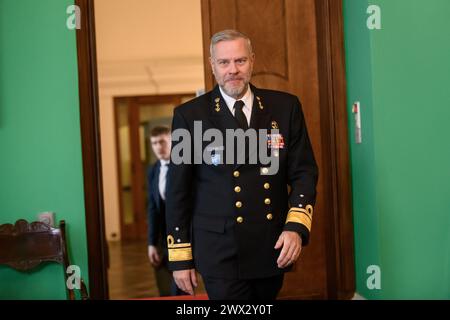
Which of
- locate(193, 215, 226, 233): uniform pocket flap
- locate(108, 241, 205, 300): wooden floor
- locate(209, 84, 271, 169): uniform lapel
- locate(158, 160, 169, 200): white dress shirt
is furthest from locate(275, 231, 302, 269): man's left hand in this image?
locate(108, 241, 205, 300): wooden floor

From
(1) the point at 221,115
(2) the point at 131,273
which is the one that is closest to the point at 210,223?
(1) the point at 221,115

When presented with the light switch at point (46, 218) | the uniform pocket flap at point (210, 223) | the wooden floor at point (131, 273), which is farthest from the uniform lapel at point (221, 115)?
the wooden floor at point (131, 273)

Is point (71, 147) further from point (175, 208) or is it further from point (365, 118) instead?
point (365, 118)

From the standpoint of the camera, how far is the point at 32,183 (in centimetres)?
332

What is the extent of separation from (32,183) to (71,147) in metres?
0.32

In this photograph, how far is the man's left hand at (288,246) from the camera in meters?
1.94

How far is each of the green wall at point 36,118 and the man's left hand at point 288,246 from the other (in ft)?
5.97

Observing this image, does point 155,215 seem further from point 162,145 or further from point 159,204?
point 162,145

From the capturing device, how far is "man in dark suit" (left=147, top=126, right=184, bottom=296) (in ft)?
13.2

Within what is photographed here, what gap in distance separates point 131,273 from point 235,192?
5436mm

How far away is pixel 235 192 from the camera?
6.73 feet

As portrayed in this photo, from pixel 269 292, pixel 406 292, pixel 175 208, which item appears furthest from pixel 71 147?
pixel 406 292

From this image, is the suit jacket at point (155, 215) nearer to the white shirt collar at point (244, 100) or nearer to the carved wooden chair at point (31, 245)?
the carved wooden chair at point (31, 245)

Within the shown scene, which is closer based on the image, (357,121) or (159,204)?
(357,121)
